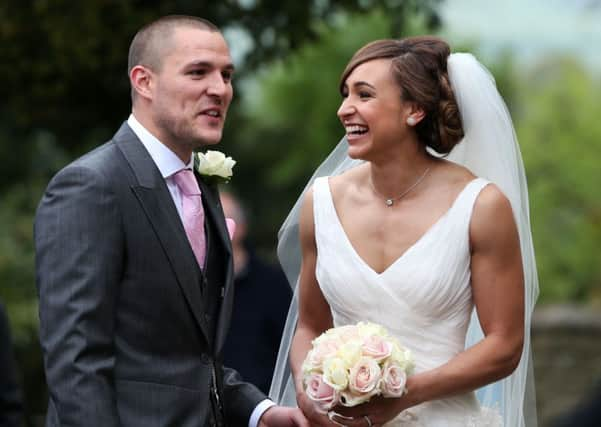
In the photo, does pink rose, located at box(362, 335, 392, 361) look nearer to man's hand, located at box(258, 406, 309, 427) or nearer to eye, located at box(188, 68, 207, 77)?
man's hand, located at box(258, 406, 309, 427)

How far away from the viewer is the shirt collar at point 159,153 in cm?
478

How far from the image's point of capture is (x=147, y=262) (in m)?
4.57

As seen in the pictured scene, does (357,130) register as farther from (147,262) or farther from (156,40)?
(147,262)

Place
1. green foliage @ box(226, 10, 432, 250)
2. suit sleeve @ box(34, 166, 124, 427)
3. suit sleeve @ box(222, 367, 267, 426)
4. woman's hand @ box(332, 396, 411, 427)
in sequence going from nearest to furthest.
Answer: suit sleeve @ box(34, 166, 124, 427)
woman's hand @ box(332, 396, 411, 427)
suit sleeve @ box(222, 367, 267, 426)
green foliage @ box(226, 10, 432, 250)

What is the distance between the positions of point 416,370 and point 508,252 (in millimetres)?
560

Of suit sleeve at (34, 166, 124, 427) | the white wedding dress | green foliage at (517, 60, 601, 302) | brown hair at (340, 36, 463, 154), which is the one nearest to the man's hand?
the white wedding dress

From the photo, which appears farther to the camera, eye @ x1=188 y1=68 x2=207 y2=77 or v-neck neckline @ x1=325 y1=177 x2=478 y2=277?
v-neck neckline @ x1=325 y1=177 x2=478 y2=277

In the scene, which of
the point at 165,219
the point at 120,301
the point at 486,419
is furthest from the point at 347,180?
the point at 120,301

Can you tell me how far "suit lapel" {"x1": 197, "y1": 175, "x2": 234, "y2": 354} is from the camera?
15.9 feet

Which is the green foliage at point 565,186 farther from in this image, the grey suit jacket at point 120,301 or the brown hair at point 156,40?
the grey suit jacket at point 120,301

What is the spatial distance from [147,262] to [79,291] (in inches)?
11.6

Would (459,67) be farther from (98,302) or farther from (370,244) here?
(98,302)

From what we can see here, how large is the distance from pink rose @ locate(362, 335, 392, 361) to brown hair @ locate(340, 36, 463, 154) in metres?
0.87

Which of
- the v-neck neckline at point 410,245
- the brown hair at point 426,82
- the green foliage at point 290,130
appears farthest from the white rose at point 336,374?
the green foliage at point 290,130
